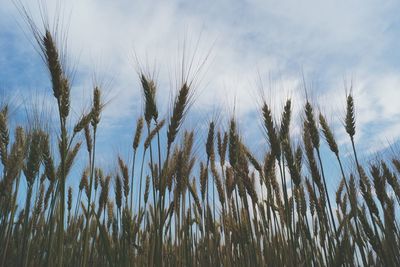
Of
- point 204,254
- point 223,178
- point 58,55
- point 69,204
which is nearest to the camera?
point 58,55

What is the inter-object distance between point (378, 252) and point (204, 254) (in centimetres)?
155

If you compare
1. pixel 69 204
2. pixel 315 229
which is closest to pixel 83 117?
pixel 69 204

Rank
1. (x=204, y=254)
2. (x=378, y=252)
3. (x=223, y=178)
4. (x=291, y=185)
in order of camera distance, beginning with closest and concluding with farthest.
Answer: (x=378, y=252) < (x=291, y=185) < (x=204, y=254) < (x=223, y=178)

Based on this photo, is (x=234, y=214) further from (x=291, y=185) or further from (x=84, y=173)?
(x=84, y=173)

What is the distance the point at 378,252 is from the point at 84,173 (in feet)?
9.47

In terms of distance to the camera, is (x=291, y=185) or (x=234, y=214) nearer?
(x=291, y=185)

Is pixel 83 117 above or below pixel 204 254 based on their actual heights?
above

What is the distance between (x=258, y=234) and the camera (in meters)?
3.60

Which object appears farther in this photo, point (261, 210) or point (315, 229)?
point (315, 229)

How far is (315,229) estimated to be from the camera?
12.9ft

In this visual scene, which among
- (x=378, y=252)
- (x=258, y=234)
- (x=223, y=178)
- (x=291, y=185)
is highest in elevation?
(x=223, y=178)

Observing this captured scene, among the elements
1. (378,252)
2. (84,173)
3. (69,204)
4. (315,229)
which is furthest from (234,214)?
(69,204)

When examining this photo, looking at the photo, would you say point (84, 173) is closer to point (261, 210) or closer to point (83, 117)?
point (83, 117)

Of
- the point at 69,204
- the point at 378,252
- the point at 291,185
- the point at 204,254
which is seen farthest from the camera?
the point at 69,204
